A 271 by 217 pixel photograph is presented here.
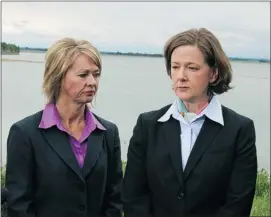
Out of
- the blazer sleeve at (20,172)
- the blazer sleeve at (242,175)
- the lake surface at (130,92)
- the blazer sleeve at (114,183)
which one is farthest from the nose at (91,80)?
the blazer sleeve at (242,175)

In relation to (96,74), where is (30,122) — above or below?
below

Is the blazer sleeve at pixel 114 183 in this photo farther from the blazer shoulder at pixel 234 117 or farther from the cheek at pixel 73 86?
the blazer shoulder at pixel 234 117

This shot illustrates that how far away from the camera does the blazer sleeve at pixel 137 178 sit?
154cm

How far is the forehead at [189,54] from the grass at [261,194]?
1.87 feet

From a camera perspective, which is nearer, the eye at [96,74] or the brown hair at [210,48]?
the brown hair at [210,48]

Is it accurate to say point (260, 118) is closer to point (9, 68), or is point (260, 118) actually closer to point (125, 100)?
point (125, 100)

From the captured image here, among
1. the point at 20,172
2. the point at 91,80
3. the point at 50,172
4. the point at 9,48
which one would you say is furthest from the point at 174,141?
the point at 9,48

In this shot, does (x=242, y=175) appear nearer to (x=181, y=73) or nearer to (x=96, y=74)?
(x=181, y=73)

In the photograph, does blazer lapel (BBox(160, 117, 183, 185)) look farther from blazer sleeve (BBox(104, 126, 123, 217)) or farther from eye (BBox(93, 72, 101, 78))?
eye (BBox(93, 72, 101, 78))

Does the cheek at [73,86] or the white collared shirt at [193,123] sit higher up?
the cheek at [73,86]

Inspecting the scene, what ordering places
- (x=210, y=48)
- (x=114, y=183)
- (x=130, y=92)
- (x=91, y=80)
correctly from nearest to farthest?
(x=210, y=48)
(x=91, y=80)
(x=114, y=183)
(x=130, y=92)

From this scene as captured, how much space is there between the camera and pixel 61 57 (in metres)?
1.50

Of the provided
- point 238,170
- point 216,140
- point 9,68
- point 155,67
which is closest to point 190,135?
point 216,140

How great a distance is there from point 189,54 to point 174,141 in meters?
0.32
